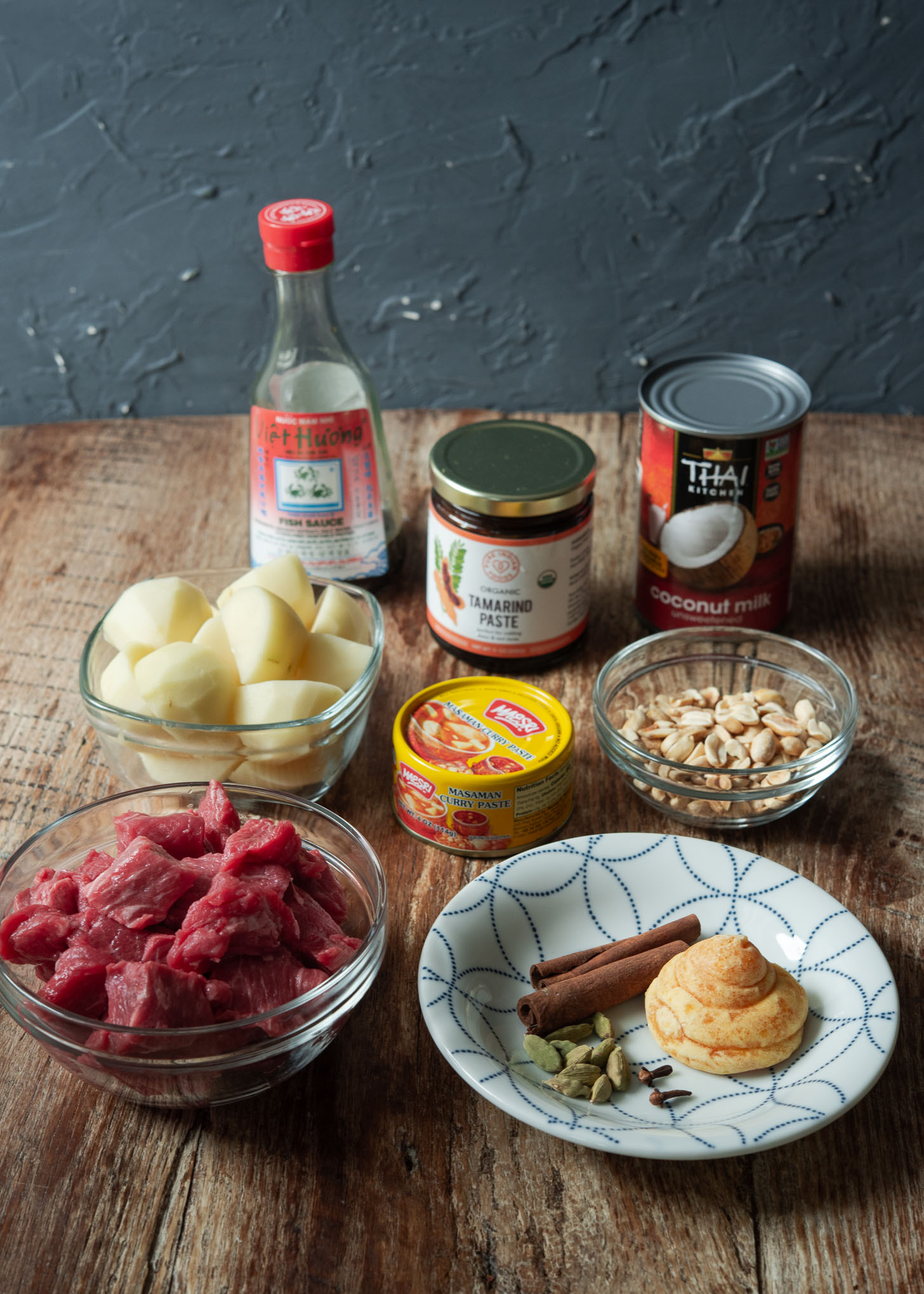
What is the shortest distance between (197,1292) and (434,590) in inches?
28.2

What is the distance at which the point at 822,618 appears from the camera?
4.37 feet

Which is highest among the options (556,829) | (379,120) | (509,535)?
(379,120)

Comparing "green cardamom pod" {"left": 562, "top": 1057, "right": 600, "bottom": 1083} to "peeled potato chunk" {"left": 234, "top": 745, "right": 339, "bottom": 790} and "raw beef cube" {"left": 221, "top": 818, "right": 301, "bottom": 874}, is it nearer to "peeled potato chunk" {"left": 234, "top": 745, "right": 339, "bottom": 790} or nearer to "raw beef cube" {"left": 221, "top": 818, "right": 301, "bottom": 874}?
"raw beef cube" {"left": 221, "top": 818, "right": 301, "bottom": 874}

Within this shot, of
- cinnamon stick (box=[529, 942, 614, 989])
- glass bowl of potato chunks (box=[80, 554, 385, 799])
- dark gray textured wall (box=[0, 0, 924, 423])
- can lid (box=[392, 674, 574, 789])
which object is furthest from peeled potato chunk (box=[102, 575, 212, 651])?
dark gray textured wall (box=[0, 0, 924, 423])

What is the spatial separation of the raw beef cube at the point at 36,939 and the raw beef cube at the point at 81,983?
0.02 metres

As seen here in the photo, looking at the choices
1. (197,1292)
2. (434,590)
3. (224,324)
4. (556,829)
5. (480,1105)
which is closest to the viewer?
(197,1292)

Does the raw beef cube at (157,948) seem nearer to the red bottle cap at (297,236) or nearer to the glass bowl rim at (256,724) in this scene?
the glass bowl rim at (256,724)

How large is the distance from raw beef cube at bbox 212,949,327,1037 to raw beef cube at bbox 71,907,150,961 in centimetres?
5

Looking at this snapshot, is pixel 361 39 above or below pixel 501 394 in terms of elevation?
above

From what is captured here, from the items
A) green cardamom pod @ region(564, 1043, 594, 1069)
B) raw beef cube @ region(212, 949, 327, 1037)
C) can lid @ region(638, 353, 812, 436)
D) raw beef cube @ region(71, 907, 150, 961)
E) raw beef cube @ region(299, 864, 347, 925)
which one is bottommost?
green cardamom pod @ region(564, 1043, 594, 1069)

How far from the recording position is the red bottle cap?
115cm

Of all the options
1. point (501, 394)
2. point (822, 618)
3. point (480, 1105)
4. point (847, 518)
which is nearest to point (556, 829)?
point (480, 1105)

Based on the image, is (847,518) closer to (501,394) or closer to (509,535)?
(509,535)

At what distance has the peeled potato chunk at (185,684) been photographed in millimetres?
964
